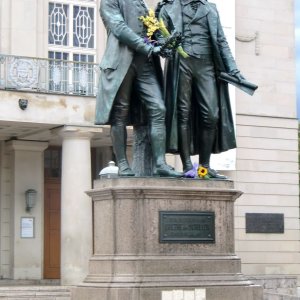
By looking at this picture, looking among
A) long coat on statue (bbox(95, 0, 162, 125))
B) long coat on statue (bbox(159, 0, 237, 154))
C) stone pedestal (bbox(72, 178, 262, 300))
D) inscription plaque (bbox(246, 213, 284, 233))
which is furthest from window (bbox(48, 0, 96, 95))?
stone pedestal (bbox(72, 178, 262, 300))

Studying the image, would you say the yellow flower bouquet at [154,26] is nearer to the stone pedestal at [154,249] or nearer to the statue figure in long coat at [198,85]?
the statue figure in long coat at [198,85]

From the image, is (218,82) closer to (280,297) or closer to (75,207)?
(280,297)

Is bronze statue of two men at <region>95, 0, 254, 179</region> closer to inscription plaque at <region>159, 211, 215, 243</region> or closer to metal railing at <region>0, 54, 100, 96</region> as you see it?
inscription plaque at <region>159, 211, 215, 243</region>

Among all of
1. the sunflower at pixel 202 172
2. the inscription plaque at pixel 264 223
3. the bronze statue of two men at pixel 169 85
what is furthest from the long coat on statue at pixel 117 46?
the inscription plaque at pixel 264 223

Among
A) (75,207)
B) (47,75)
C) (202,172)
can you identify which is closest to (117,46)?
(202,172)

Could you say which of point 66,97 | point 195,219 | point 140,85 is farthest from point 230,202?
point 66,97

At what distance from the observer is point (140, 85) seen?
1145 centimetres

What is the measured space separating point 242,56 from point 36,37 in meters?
6.45

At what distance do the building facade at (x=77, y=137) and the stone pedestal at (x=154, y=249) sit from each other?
13.1m

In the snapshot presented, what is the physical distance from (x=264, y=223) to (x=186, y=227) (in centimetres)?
1845

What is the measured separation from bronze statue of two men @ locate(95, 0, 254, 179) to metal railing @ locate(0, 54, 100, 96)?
1270cm

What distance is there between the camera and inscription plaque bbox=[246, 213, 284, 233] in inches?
1127

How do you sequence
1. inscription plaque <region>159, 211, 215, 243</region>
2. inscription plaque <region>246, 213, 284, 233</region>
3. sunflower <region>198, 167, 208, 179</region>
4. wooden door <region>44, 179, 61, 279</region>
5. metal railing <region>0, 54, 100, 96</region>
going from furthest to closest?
inscription plaque <region>246, 213, 284, 233</region>
wooden door <region>44, 179, 61, 279</region>
metal railing <region>0, 54, 100, 96</region>
sunflower <region>198, 167, 208, 179</region>
inscription plaque <region>159, 211, 215, 243</region>

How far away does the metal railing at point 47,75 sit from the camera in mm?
24359
